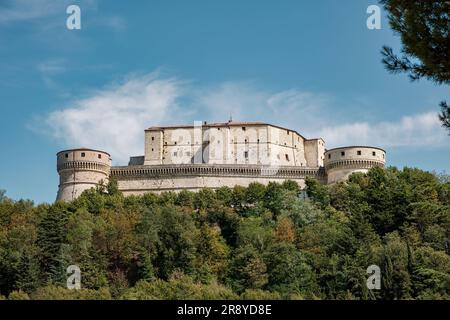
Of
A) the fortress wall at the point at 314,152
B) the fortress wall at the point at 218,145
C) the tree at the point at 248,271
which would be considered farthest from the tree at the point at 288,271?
the fortress wall at the point at 314,152

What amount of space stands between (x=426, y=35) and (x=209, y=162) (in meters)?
53.0

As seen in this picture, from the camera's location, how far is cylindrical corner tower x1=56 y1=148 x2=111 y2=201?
5991 cm

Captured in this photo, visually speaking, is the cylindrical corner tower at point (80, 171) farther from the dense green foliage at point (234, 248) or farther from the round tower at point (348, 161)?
the round tower at point (348, 161)

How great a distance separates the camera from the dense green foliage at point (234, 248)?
31.7 meters

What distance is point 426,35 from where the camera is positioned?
11758 millimetres

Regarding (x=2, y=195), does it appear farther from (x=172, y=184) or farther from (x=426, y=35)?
(x=426, y=35)

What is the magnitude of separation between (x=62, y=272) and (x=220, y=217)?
1533 cm

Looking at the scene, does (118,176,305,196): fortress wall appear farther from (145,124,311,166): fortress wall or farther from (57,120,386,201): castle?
(145,124,311,166): fortress wall

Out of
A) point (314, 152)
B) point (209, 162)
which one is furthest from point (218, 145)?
point (314, 152)

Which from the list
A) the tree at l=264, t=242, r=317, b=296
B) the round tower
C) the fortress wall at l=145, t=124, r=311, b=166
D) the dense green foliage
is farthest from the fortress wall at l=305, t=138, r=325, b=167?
the tree at l=264, t=242, r=317, b=296

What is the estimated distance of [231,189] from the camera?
58.2m

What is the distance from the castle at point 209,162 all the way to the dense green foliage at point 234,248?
7.33 metres

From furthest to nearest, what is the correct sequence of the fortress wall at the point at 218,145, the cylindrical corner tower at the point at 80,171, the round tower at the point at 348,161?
the fortress wall at the point at 218,145 → the cylindrical corner tower at the point at 80,171 → the round tower at the point at 348,161
